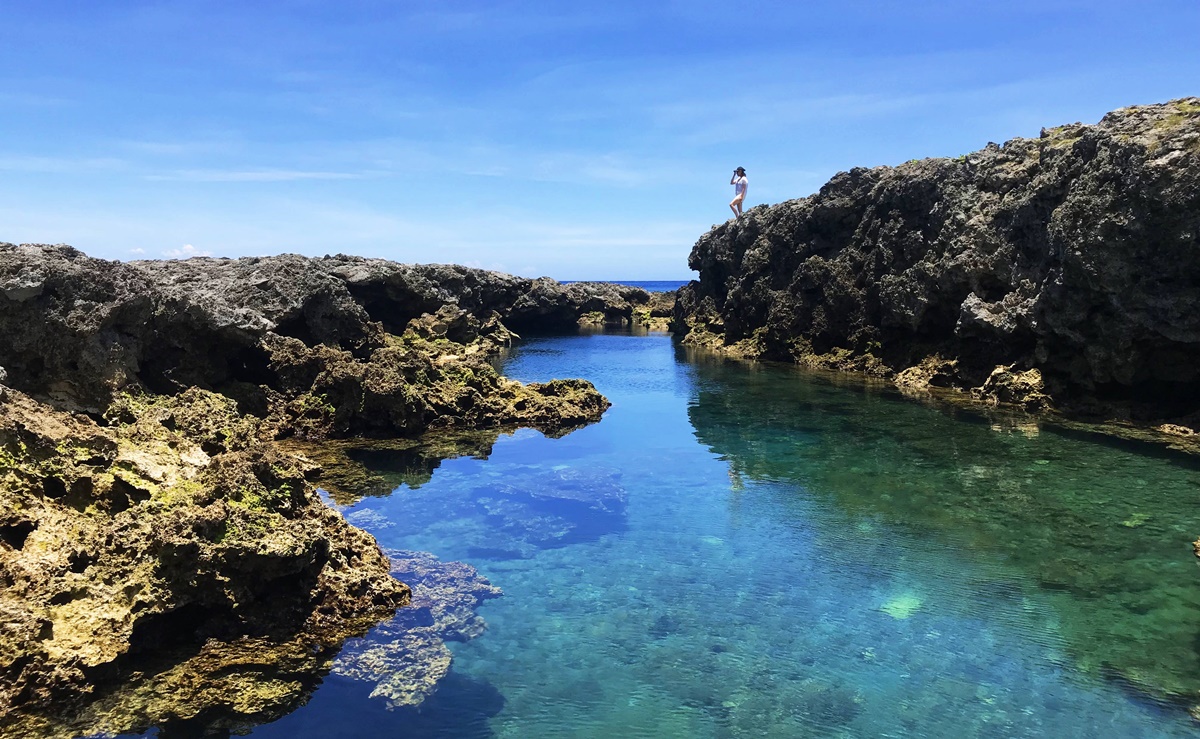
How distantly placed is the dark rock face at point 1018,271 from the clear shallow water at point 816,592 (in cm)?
524

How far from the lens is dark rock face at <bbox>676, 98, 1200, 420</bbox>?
2394 cm

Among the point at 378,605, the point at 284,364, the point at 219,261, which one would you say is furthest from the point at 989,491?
the point at 219,261

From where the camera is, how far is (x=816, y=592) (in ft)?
41.9

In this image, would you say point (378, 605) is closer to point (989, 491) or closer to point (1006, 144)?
point (989, 491)

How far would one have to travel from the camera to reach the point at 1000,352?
110ft

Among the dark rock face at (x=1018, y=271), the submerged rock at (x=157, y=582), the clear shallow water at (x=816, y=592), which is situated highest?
the dark rock face at (x=1018, y=271)

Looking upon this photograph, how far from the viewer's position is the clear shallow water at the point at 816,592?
9.12 metres

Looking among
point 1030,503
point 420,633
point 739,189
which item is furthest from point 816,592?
point 739,189

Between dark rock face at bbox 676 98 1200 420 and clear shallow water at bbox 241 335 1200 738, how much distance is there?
5237 mm

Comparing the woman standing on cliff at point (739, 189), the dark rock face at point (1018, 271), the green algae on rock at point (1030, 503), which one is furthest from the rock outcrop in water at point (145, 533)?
the woman standing on cliff at point (739, 189)

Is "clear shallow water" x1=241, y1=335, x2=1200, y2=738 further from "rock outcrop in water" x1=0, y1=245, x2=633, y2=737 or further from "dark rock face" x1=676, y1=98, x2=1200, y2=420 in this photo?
"dark rock face" x1=676, y1=98, x2=1200, y2=420

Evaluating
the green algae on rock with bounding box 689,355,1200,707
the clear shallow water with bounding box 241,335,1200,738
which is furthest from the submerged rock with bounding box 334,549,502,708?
the green algae on rock with bounding box 689,355,1200,707

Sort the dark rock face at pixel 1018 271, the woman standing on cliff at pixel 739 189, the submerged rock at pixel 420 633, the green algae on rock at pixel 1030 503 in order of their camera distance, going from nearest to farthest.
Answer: the submerged rock at pixel 420 633, the green algae on rock at pixel 1030 503, the dark rock face at pixel 1018 271, the woman standing on cliff at pixel 739 189

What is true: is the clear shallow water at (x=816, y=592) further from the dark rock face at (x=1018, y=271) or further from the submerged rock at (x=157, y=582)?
the dark rock face at (x=1018, y=271)
